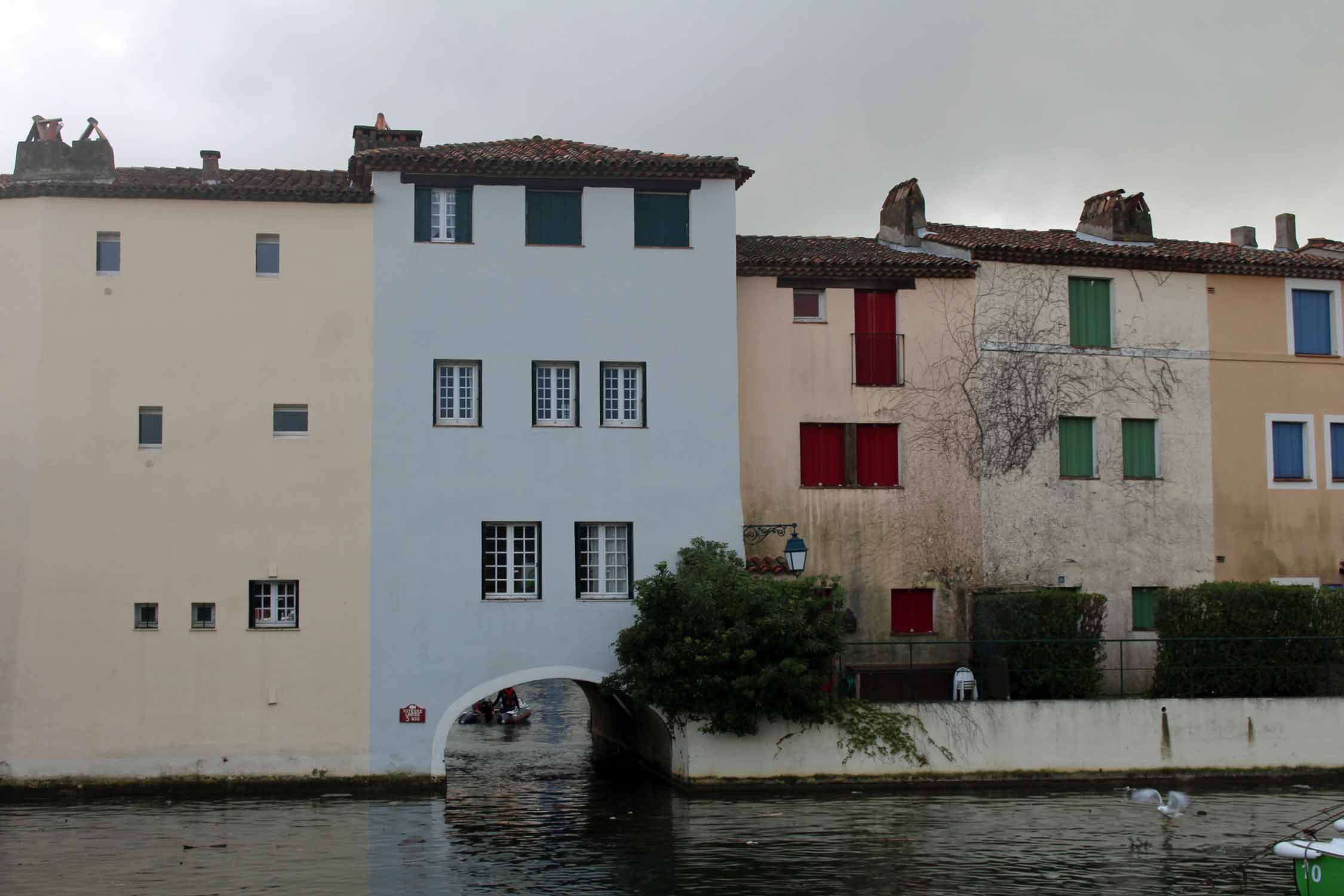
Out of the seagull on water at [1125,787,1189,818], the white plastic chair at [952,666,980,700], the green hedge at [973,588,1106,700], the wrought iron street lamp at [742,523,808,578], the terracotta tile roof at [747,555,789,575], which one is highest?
the wrought iron street lamp at [742,523,808,578]

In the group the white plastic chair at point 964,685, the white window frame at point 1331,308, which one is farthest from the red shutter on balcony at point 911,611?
the white window frame at point 1331,308

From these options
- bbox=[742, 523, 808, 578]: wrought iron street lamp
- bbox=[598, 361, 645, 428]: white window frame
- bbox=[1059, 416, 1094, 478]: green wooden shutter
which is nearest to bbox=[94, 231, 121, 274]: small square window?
bbox=[598, 361, 645, 428]: white window frame

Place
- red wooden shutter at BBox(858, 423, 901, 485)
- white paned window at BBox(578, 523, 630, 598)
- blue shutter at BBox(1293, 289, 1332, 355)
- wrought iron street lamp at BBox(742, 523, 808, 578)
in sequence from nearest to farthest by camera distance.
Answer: white paned window at BBox(578, 523, 630, 598)
wrought iron street lamp at BBox(742, 523, 808, 578)
red wooden shutter at BBox(858, 423, 901, 485)
blue shutter at BBox(1293, 289, 1332, 355)

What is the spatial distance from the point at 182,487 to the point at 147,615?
2847mm

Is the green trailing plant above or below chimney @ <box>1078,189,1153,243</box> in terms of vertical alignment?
below

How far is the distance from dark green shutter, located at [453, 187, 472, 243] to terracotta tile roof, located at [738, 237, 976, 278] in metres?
6.51

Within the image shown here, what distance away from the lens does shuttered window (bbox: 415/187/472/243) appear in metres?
33.5

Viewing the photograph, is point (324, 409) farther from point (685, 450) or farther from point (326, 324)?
point (685, 450)

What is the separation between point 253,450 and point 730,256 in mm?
11639

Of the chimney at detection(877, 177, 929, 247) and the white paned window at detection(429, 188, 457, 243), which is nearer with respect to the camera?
the white paned window at detection(429, 188, 457, 243)

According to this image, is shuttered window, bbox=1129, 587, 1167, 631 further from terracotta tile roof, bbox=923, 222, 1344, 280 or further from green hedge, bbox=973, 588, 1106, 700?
terracotta tile roof, bbox=923, 222, 1344, 280

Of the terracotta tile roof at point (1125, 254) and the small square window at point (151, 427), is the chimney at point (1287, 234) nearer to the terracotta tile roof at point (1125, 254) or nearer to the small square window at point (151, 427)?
the terracotta tile roof at point (1125, 254)

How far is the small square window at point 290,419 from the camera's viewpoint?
107 ft

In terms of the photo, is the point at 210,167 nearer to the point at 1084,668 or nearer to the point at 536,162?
the point at 536,162
